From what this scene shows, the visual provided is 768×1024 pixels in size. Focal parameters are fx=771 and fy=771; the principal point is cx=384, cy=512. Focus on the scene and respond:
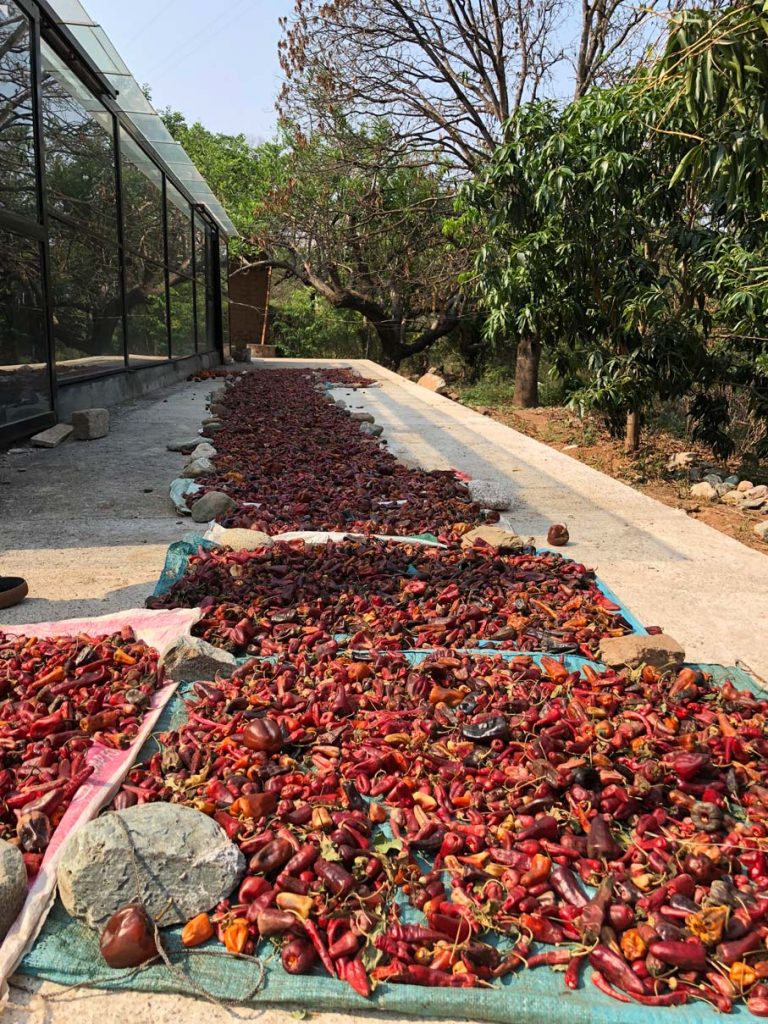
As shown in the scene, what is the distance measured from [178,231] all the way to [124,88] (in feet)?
15.2

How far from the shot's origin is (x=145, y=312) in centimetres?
991

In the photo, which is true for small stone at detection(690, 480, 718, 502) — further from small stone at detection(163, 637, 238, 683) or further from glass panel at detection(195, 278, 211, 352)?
glass panel at detection(195, 278, 211, 352)

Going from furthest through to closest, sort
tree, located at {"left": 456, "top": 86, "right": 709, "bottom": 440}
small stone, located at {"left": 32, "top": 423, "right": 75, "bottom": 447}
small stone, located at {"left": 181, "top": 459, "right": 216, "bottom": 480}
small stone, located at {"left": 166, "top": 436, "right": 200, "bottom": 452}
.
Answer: small stone, located at {"left": 166, "top": 436, "right": 200, "bottom": 452}
small stone, located at {"left": 32, "top": 423, "right": 75, "bottom": 447}
tree, located at {"left": 456, "top": 86, "right": 709, "bottom": 440}
small stone, located at {"left": 181, "top": 459, "right": 216, "bottom": 480}

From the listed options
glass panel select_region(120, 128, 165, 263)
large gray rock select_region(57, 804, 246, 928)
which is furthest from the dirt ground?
glass panel select_region(120, 128, 165, 263)

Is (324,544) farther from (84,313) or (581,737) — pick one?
A: (84,313)

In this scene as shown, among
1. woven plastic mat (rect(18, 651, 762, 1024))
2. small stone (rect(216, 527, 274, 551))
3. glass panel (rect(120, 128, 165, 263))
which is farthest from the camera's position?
glass panel (rect(120, 128, 165, 263))

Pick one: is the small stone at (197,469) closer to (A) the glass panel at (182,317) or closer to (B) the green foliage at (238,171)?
(A) the glass panel at (182,317)

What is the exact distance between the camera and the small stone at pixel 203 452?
5375 millimetres

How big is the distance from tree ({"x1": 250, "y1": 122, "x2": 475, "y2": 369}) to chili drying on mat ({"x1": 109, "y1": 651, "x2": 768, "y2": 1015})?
11286 millimetres

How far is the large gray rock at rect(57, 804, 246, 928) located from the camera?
1390 millimetres

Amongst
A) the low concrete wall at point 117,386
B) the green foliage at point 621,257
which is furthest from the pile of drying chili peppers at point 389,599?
the low concrete wall at point 117,386

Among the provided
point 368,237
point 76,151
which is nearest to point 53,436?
point 76,151

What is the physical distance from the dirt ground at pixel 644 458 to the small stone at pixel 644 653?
111 inches

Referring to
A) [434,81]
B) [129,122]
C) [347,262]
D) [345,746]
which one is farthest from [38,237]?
[347,262]
